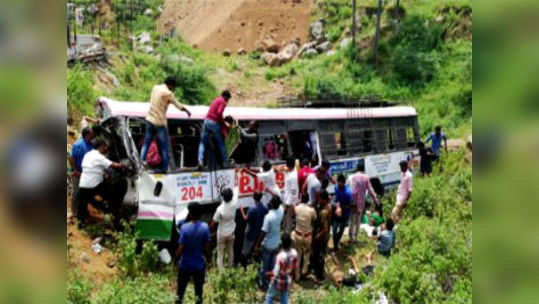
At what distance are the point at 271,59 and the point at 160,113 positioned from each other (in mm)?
23663

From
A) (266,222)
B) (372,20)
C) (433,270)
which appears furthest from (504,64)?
(372,20)

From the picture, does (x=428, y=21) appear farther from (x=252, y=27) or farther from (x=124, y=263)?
(x=124, y=263)

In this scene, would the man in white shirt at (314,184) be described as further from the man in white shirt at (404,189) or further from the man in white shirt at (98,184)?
the man in white shirt at (98,184)

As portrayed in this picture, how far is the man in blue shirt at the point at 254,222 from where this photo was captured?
23.2 ft

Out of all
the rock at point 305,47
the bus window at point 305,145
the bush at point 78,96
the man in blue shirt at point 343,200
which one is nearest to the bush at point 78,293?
the man in blue shirt at point 343,200

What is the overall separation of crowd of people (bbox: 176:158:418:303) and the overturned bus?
1.67 ft

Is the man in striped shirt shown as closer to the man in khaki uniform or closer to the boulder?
the man in khaki uniform

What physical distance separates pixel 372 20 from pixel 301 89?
1005cm

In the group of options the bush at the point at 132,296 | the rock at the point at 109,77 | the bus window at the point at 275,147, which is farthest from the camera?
the rock at the point at 109,77

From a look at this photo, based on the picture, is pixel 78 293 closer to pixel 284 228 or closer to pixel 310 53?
pixel 284 228

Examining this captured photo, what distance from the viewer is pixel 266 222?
669 cm

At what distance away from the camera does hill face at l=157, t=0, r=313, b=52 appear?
34.3 metres

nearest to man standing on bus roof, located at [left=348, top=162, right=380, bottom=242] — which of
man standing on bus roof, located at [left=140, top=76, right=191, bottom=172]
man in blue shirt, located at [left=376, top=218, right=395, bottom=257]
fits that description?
man in blue shirt, located at [left=376, top=218, right=395, bottom=257]

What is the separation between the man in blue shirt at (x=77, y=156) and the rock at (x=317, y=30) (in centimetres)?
2728
